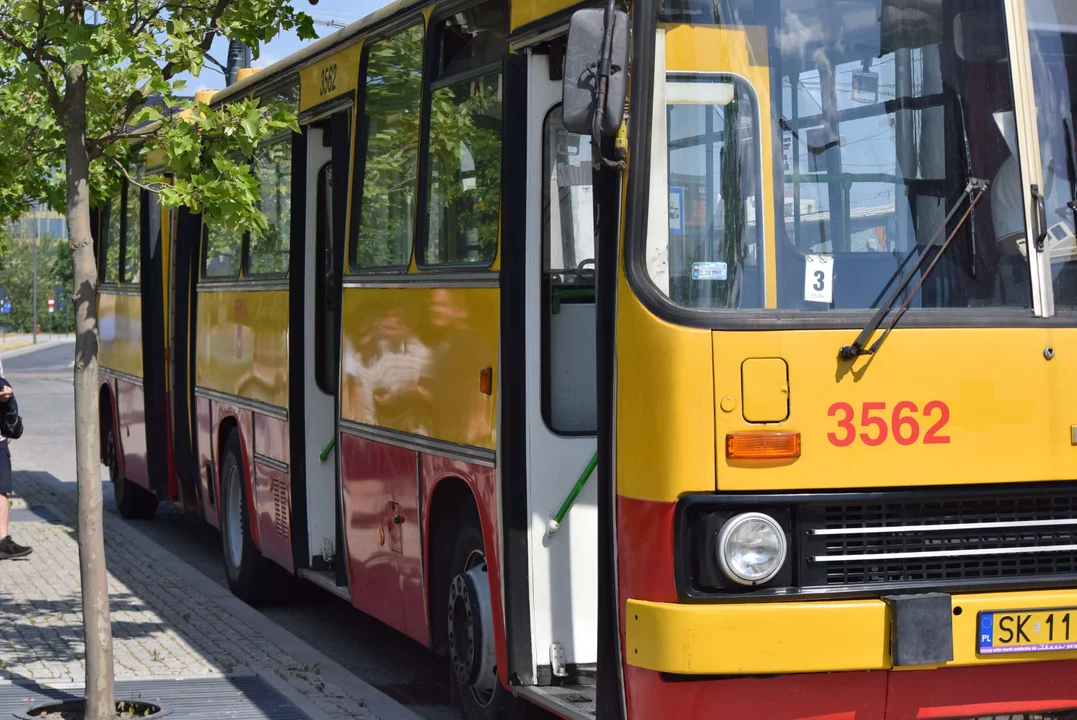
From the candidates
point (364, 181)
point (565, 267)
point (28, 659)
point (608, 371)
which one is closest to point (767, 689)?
point (608, 371)

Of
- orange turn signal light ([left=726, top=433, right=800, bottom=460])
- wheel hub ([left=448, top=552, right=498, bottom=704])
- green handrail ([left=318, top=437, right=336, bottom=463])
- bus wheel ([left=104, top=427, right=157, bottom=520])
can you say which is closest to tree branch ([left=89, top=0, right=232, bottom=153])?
green handrail ([left=318, top=437, right=336, bottom=463])

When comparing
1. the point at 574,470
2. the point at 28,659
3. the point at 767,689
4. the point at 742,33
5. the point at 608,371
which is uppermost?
the point at 742,33

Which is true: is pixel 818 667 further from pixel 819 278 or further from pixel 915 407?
pixel 819 278

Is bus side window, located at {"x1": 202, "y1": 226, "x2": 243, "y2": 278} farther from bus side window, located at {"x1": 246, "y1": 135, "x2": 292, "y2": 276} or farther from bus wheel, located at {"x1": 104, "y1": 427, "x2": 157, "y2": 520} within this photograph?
bus wheel, located at {"x1": 104, "y1": 427, "x2": 157, "y2": 520}

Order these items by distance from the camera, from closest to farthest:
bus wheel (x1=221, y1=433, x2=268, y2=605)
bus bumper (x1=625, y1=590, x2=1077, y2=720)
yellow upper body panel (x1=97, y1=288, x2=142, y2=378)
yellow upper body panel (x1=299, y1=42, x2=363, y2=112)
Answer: bus bumper (x1=625, y1=590, x2=1077, y2=720) → yellow upper body panel (x1=299, y1=42, x2=363, y2=112) → bus wheel (x1=221, y1=433, x2=268, y2=605) → yellow upper body panel (x1=97, y1=288, x2=142, y2=378)

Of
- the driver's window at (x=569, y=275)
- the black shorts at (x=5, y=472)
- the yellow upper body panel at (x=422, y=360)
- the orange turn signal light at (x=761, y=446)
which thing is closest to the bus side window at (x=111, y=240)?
the black shorts at (x=5, y=472)

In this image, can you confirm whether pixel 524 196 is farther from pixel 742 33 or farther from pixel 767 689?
pixel 767 689

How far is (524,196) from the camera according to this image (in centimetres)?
641

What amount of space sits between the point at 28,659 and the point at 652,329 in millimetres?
5140

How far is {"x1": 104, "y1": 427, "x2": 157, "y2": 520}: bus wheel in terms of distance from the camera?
51.2ft

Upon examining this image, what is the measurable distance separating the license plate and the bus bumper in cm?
2

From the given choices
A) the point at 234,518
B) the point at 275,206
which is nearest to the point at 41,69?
the point at 275,206

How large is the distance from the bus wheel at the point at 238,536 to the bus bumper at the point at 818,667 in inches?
240

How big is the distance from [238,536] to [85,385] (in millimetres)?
3974
